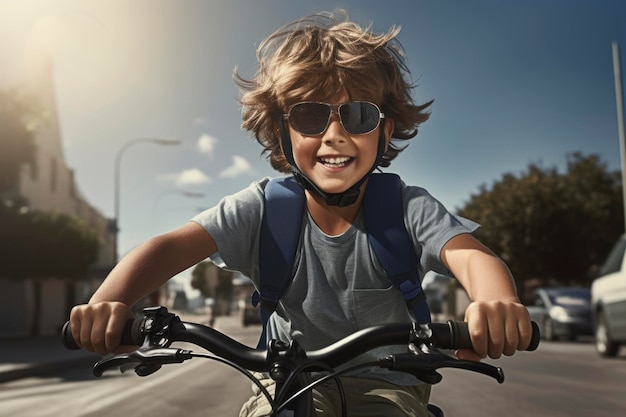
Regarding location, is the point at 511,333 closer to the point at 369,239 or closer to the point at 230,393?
the point at 369,239

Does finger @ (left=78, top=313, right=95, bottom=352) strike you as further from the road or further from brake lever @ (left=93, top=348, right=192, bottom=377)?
the road

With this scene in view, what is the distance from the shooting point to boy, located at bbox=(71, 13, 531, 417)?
88.0 inches

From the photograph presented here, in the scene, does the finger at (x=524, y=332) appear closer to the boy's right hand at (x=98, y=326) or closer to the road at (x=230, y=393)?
the boy's right hand at (x=98, y=326)

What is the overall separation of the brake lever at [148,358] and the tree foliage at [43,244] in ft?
102

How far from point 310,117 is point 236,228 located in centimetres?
39

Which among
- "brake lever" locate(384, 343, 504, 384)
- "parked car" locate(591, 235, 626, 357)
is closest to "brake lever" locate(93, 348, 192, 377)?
"brake lever" locate(384, 343, 504, 384)

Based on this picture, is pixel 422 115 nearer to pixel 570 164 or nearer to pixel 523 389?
pixel 523 389

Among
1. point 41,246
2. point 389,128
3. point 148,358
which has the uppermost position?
point 389,128

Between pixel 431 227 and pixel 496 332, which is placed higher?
pixel 431 227

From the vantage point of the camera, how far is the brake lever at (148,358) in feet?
5.81

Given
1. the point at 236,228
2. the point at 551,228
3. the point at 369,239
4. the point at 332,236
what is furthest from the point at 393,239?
the point at 551,228

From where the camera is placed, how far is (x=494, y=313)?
6.07ft

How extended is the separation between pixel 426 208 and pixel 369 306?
34 cm

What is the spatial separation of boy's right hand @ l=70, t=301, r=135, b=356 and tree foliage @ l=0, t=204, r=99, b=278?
30.9m
